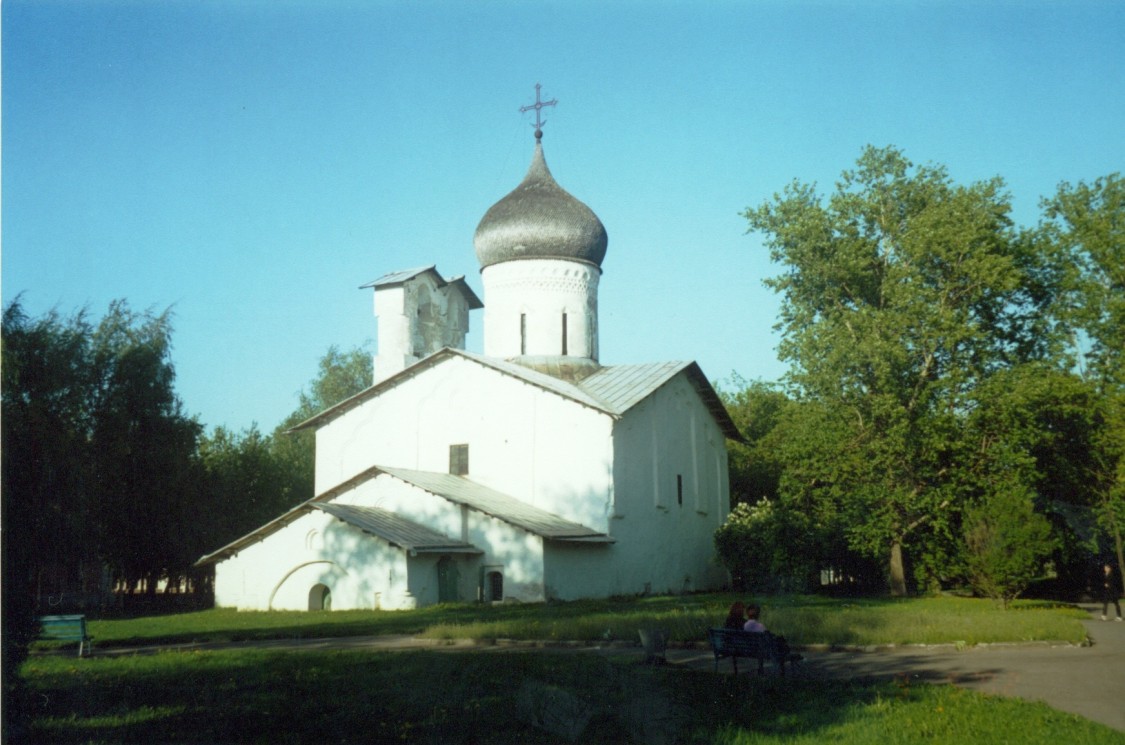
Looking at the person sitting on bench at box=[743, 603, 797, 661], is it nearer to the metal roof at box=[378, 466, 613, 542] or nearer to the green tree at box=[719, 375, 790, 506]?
the metal roof at box=[378, 466, 613, 542]

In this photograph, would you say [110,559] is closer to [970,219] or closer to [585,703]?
[585,703]

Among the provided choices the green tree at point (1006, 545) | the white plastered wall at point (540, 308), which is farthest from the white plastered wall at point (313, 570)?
the green tree at point (1006, 545)

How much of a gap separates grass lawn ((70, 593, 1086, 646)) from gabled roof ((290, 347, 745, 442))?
6649mm

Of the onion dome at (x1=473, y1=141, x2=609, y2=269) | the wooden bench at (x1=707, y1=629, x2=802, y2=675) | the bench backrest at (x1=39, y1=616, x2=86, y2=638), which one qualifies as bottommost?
the wooden bench at (x1=707, y1=629, x2=802, y2=675)

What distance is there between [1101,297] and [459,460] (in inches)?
755

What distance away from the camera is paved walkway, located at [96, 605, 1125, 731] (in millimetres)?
10289

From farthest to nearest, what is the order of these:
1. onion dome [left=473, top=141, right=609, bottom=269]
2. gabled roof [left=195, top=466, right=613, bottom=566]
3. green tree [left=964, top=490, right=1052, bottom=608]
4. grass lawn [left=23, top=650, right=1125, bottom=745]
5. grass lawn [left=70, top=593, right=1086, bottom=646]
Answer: onion dome [left=473, top=141, right=609, bottom=269]
gabled roof [left=195, top=466, right=613, bottom=566]
green tree [left=964, top=490, right=1052, bottom=608]
grass lawn [left=70, top=593, right=1086, bottom=646]
grass lawn [left=23, top=650, right=1125, bottom=745]

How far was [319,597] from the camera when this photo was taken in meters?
24.8

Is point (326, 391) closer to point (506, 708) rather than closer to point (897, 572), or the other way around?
point (897, 572)

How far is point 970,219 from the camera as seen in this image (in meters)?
29.9

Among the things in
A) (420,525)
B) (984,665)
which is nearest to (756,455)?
(420,525)

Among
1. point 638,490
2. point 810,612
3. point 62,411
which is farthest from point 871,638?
point 62,411

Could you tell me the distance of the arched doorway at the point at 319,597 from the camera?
24.6m

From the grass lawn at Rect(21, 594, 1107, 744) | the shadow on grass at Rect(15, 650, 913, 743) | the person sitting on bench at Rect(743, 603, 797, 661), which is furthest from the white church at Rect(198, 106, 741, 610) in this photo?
the person sitting on bench at Rect(743, 603, 797, 661)
